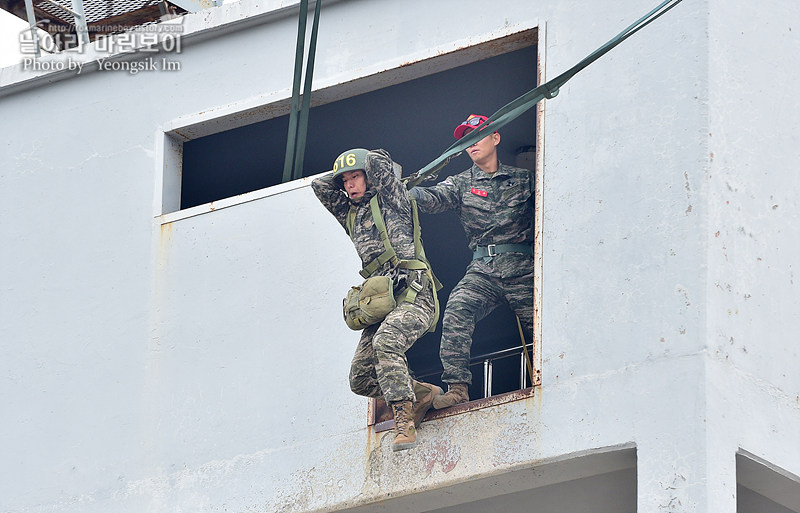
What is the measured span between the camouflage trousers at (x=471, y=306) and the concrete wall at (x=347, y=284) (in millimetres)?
471

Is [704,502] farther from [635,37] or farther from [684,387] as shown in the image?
[635,37]

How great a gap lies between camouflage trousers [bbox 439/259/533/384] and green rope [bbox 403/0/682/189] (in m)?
0.81

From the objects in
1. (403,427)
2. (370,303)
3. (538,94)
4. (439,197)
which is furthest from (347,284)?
(538,94)

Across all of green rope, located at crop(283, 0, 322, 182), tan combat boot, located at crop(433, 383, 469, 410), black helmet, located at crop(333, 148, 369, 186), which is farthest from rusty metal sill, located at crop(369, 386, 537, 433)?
green rope, located at crop(283, 0, 322, 182)

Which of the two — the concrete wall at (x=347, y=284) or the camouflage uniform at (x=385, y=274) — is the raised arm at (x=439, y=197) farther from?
the concrete wall at (x=347, y=284)

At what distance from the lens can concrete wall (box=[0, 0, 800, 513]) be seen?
383 inches

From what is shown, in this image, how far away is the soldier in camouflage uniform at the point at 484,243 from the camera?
10742 millimetres

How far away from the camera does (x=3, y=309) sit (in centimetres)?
1284

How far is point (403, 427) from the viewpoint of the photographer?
9992 millimetres

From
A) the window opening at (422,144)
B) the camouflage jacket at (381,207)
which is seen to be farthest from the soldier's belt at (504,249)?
the window opening at (422,144)

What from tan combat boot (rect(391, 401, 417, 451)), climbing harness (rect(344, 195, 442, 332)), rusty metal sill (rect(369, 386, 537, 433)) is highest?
climbing harness (rect(344, 195, 442, 332))

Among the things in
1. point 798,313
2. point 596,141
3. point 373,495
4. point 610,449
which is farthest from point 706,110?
point 373,495

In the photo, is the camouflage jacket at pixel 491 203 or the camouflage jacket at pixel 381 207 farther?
the camouflage jacket at pixel 491 203

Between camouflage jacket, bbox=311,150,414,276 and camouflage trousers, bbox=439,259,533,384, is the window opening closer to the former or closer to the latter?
camouflage trousers, bbox=439,259,533,384
